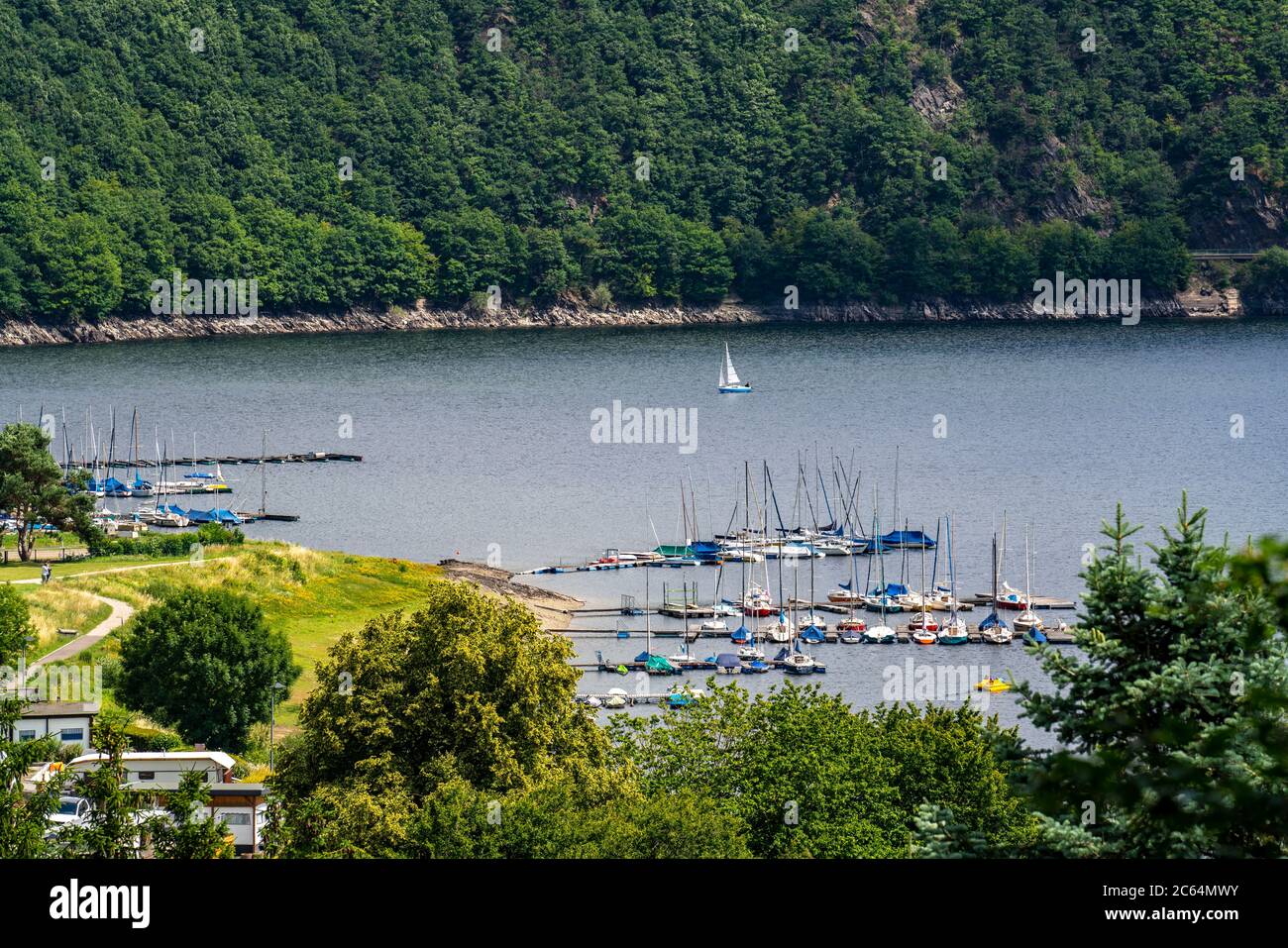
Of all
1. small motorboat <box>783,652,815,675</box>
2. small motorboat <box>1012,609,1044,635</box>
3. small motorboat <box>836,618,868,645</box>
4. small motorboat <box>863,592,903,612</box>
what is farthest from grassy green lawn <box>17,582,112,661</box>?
small motorboat <box>1012,609,1044,635</box>

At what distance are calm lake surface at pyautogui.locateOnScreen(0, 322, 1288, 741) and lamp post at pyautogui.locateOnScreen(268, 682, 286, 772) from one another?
46.2ft

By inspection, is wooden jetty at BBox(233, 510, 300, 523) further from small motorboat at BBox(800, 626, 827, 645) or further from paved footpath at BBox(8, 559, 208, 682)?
small motorboat at BBox(800, 626, 827, 645)

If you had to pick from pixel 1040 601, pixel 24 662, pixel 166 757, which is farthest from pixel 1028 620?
pixel 166 757

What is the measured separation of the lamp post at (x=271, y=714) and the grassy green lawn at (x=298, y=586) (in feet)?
4.06

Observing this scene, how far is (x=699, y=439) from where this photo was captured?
5413 inches

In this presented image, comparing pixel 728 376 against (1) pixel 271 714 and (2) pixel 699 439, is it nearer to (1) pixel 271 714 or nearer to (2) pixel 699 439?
(2) pixel 699 439

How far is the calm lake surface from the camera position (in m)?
97.6

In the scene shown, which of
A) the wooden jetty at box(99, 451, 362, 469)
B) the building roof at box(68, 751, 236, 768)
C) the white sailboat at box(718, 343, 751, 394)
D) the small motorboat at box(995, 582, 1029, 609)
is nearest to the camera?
the building roof at box(68, 751, 236, 768)

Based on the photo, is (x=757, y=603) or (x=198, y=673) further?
(x=757, y=603)

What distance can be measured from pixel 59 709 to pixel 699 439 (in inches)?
3557

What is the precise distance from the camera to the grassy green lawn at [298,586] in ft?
215

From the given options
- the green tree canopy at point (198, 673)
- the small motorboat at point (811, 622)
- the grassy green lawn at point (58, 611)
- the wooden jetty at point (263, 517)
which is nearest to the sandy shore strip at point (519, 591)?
the small motorboat at point (811, 622)
